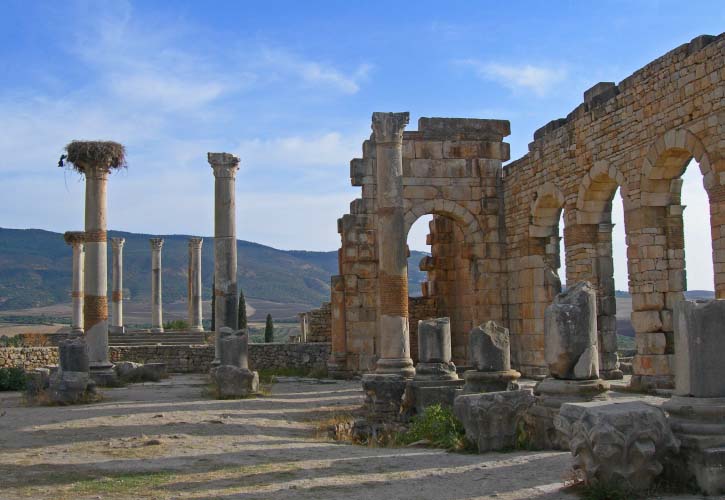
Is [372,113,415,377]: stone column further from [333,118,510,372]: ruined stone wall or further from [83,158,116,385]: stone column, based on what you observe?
[83,158,116,385]: stone column

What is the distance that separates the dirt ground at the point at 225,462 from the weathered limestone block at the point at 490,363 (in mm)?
1932

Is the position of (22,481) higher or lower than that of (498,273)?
lower

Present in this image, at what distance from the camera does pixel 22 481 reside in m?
7.68

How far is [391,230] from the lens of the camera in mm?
14750

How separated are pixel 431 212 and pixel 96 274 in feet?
25.4

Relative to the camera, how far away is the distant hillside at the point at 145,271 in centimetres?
11919

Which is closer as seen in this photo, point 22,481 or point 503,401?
point 22,481

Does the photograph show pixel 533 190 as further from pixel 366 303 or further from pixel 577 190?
pixel 366 303

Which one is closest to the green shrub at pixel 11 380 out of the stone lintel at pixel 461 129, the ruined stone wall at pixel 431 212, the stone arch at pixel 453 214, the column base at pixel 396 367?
the ruined stone wall at pixel 431 212

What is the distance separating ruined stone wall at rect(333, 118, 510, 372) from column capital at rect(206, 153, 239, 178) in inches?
112

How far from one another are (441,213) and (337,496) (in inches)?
519

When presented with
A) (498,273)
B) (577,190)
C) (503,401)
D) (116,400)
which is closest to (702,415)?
(503,401)

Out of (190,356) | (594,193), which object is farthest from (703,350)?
(190,356)

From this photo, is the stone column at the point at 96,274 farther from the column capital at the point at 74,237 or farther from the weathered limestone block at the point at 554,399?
the column capital at the point at 74,237
